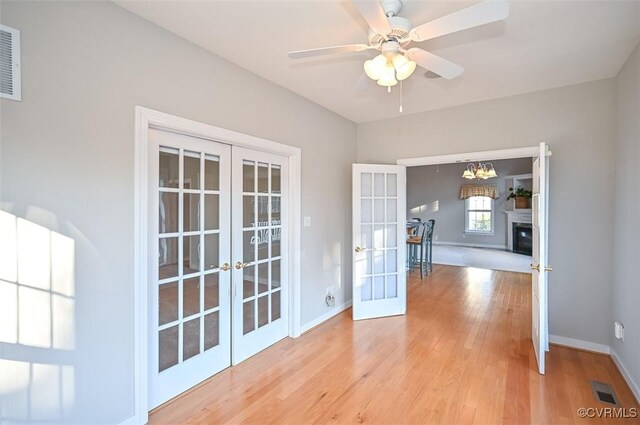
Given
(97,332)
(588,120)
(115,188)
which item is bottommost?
(97,332)

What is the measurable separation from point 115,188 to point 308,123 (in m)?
2.19

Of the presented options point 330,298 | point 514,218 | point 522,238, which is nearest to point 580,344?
point 330,298

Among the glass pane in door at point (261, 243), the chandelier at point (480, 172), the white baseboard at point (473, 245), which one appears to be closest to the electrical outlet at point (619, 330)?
the glass pane in door at point (261, 243)

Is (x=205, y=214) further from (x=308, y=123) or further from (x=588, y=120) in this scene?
(x=588, y=120)

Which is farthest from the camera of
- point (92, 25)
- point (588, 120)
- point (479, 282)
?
point (479, 282)

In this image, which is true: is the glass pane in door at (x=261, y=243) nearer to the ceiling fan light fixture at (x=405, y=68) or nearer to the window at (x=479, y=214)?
the ceiling fan light fixture at (x=405, y=68)

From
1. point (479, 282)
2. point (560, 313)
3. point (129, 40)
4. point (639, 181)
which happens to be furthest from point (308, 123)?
point (479, 282)

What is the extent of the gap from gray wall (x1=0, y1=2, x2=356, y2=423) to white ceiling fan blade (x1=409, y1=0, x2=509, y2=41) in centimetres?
169

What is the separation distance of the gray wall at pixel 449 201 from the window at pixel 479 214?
0.45ft

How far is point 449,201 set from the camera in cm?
1027

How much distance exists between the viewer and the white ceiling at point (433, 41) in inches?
73.9

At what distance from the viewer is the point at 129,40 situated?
192 centimetres

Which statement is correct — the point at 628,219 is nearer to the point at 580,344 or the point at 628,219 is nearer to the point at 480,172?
the point at 580,344

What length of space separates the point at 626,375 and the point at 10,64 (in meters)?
4.71
